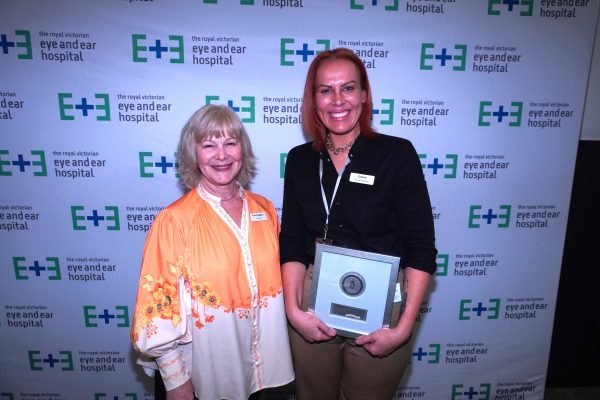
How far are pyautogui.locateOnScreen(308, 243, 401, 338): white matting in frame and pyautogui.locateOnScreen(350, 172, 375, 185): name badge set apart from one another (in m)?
0.27

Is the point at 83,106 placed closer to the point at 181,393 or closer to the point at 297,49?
the point at 297,49

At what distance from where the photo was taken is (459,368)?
102 inches

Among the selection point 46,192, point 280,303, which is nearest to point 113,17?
point 46,192

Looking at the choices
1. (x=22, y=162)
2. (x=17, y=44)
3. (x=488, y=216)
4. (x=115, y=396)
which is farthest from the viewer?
(x=115, y=396)

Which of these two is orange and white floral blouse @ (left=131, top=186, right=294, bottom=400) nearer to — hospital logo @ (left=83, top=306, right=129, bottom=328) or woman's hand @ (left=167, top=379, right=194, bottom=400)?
woman's hand @ (left=167, top=379, right=194, bottom=400)

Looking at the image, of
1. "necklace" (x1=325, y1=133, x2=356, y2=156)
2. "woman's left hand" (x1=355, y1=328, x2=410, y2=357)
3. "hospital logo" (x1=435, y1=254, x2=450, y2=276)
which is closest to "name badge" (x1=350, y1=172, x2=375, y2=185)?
"necklace" (x1=325, y1=133, x2=356, y2=156)

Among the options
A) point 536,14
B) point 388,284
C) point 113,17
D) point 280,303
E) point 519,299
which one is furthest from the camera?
point 519,299

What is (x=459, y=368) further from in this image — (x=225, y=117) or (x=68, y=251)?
(x=68, y=251)

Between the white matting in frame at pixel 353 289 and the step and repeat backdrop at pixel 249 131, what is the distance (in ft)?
3.29

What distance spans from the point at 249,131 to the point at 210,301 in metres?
1.17

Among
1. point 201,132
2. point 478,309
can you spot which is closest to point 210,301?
point 201,132

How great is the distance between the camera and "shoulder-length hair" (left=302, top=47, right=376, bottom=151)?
4.79 feet

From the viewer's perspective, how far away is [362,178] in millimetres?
1428

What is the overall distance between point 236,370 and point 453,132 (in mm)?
1893
